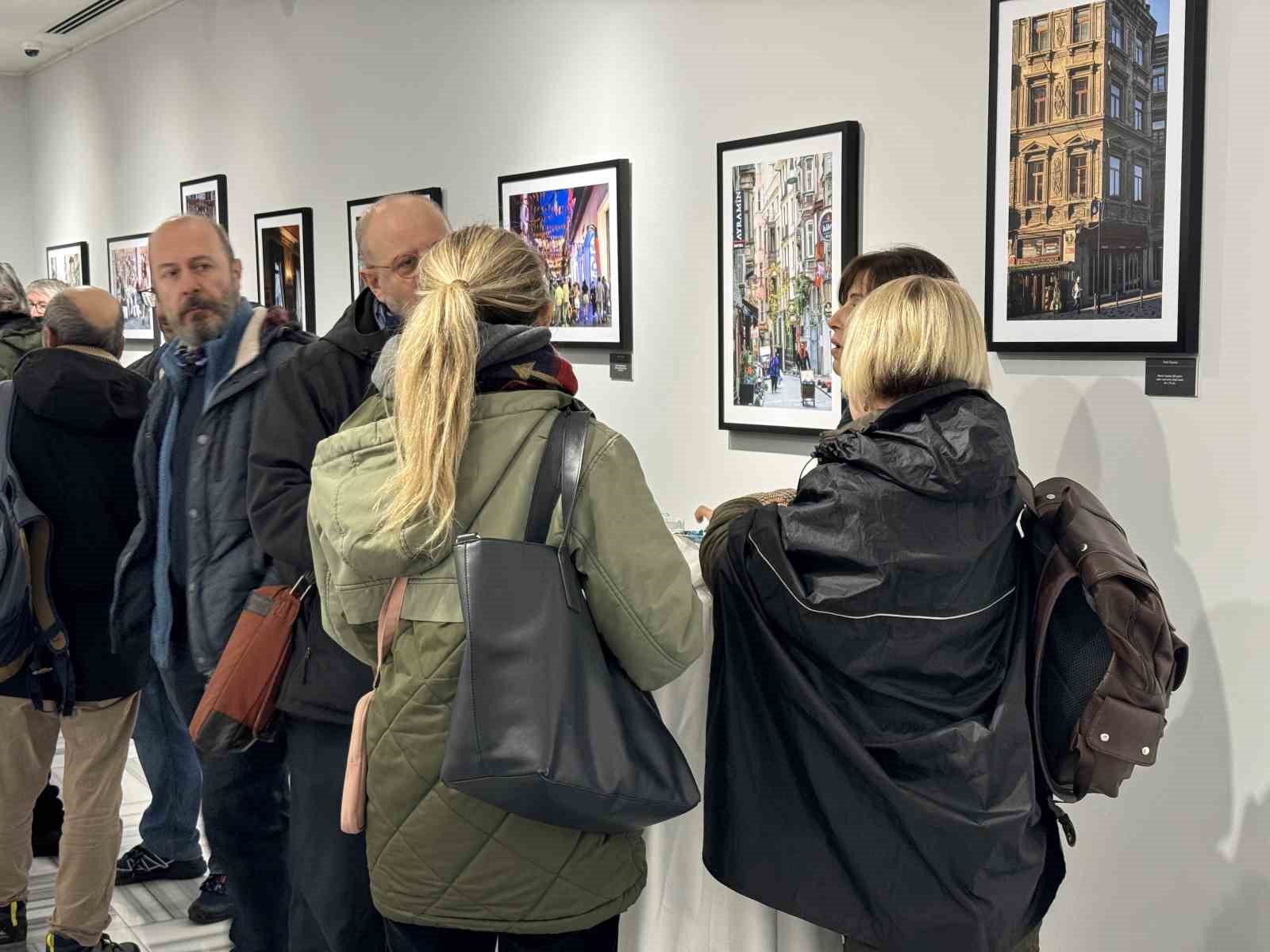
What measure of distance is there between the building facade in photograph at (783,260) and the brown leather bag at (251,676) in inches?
65.3

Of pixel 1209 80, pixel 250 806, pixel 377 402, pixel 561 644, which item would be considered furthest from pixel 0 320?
pixel 1209 80

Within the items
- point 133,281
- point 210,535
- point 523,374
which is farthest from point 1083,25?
point 133,281

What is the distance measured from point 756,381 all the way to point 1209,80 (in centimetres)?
147

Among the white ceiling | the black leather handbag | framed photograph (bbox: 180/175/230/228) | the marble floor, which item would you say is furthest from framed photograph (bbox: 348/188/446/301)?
the black leather handbag

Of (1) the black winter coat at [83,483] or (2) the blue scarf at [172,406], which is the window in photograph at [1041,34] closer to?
(2) the blue scarf at [172,406]

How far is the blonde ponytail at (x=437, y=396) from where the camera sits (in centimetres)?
168

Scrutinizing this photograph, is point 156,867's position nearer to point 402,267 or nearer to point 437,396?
point 402,267

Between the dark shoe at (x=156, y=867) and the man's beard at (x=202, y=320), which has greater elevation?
the man's beard at (x=202, y=320)

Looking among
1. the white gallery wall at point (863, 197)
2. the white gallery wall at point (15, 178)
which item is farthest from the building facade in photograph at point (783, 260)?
the white gallery wall at point (15, 178)

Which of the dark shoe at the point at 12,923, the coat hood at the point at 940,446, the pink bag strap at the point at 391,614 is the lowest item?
the dark shoe at the point at 12,923

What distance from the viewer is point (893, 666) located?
6.09ft

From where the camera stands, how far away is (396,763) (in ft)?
Answer: 5.80

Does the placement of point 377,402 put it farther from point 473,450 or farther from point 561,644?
point 561,644

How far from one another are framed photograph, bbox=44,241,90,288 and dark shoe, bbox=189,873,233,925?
580 cm
